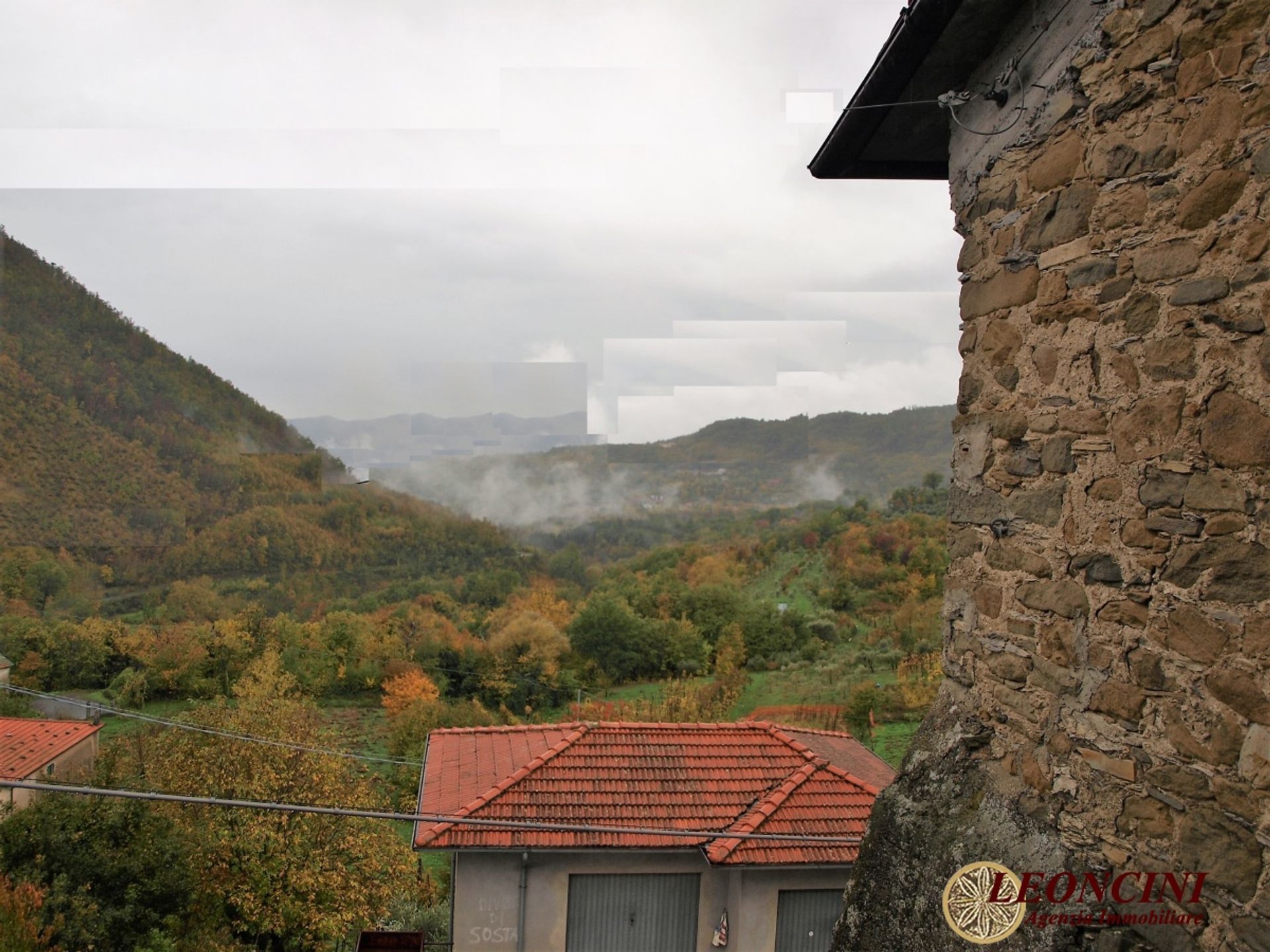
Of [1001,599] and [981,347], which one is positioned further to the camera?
[981,347]

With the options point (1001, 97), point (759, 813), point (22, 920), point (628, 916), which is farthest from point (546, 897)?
point (1001, 97)

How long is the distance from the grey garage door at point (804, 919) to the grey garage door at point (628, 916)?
774mm

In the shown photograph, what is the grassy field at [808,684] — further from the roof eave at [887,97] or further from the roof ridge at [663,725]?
the roof eave at [887,97]

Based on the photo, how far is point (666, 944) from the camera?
720 cm

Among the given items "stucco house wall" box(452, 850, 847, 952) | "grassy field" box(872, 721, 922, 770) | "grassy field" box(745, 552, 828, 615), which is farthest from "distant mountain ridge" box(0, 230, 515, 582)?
"stucco house wall" box(452, 850, 847, 952)

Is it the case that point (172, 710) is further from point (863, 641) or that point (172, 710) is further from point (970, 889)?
point (970, 889)

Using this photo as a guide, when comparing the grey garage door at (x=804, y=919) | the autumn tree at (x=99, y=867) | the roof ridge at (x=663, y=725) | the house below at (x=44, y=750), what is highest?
the roof ridge at (x=663, y=725)

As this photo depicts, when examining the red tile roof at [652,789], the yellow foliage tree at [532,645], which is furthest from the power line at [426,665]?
the red tile roof at [652,789]

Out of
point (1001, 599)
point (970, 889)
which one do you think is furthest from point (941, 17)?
point (970, 889)

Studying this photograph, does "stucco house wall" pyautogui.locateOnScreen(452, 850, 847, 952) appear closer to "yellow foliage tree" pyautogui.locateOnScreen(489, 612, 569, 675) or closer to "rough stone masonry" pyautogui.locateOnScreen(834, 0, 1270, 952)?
"rough stone masonry" pyautogui.locateOnScreen(834, 0, 1270, 952)

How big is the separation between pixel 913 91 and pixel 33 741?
19.9m

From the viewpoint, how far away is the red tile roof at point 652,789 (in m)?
7.07

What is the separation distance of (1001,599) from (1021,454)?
1.29 feet

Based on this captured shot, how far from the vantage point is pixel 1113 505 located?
1.80m
